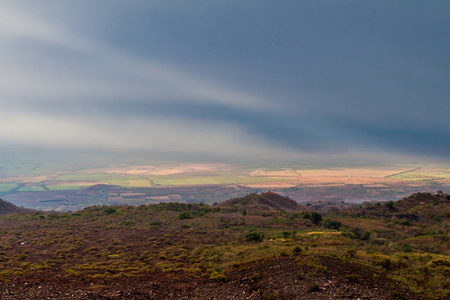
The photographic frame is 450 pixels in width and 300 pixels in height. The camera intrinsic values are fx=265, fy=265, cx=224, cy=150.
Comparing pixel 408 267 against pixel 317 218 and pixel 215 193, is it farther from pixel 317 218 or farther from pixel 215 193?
pixel 215 193

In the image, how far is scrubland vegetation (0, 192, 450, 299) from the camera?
16.6 meters

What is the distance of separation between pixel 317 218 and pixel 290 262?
103 ft

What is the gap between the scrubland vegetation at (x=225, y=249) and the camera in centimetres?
1662

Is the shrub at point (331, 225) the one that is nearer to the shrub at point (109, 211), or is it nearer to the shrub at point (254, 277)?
the shrub at point (254, 277)

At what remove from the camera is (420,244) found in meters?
27.5

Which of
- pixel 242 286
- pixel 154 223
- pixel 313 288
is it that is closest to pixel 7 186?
pixel 154 223

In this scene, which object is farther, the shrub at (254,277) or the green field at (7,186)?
the green field at (7,186)

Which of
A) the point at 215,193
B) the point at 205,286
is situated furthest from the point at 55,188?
the point at 205,286

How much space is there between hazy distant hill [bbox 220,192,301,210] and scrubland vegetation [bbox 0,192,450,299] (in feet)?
63.1

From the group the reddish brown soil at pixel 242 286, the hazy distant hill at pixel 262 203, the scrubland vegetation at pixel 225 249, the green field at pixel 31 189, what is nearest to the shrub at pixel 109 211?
the scrubland vegetation at pixel 225 249

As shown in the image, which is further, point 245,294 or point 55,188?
point 55,188

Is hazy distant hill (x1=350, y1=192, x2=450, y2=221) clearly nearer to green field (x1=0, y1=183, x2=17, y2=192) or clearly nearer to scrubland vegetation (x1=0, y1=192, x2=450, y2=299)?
scrubland vegetation (x1=0, y1=192, x2=450, y2=299)

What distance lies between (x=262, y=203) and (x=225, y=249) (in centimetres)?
5058

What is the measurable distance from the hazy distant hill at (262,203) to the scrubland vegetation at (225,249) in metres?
19.2
